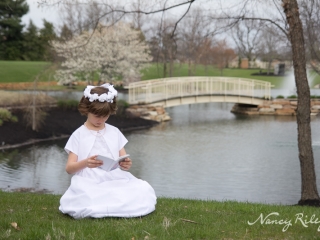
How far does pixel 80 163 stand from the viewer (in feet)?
16.6

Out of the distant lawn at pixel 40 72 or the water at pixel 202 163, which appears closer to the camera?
the water at pixel 202 163

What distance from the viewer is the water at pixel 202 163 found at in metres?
12.3

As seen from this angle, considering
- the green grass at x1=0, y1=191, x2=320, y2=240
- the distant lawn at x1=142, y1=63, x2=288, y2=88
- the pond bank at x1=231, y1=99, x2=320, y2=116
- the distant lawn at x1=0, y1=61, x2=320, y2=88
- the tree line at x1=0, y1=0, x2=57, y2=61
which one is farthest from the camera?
the distant lawn at x1=142, y1=63, x2=288, y2=88

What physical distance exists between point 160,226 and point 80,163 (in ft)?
3.09

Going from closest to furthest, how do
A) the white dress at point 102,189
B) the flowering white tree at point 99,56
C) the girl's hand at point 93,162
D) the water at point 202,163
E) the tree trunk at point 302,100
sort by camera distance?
the girl's hand at point 93,162 < the white dress at point 102,189 < the tree trunk at point 302,100 < the water at point 202,163 < the flowering white tree at point 99,56

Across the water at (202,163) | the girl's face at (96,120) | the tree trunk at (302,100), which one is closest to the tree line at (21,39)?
the water at (202,163)

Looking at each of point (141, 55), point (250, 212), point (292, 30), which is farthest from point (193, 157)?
point (141, 55)

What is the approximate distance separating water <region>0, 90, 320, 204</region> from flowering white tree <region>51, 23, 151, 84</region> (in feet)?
23.6

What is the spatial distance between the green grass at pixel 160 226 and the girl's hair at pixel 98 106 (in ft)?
3.18

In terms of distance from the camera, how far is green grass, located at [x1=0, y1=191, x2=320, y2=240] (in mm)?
4430

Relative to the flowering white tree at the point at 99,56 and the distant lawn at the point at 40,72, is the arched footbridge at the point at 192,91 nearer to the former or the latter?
the distant lawn at the point at 40,72

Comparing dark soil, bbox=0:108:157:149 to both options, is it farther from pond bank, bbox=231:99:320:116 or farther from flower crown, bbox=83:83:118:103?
flower crown, bbox=83:83:118:103

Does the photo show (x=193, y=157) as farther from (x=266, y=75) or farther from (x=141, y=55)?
(x=266, y=75)

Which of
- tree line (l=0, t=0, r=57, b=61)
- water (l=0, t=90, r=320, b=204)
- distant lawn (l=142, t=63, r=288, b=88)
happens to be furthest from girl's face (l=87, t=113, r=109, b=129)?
distant lawn (l=142, t=63, r=288, b=88)
